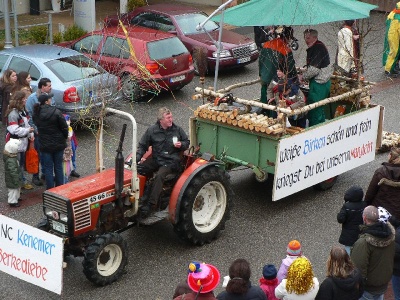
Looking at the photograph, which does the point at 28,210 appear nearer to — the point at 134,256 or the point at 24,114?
the point at 24,114

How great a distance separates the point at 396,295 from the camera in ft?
29.0

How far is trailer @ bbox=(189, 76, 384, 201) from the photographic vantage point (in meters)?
11.1

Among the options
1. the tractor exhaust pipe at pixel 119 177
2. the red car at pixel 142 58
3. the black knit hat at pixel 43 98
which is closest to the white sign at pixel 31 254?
the tractor exhaust pipe at pixel 119 177

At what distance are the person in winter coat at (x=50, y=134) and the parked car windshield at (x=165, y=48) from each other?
571cm

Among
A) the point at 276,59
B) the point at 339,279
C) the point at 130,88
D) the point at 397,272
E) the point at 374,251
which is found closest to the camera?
the point at 339,279

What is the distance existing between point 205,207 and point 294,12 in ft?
10.5

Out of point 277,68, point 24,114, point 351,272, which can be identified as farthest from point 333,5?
point 351,272

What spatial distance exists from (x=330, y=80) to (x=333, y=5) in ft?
4.10

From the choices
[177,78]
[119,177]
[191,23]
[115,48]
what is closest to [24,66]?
[115,48]

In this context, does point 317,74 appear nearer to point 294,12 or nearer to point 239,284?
point 294,12

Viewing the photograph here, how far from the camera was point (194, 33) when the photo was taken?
64.2 ft

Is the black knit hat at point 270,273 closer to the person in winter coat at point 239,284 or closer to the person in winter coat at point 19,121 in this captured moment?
the person in winter coat at point 239,284

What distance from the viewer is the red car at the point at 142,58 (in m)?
16.5

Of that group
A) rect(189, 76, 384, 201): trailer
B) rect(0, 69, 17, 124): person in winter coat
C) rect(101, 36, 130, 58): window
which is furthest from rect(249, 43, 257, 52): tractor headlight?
rect(0, 69, 17, 124): person in winter coat
